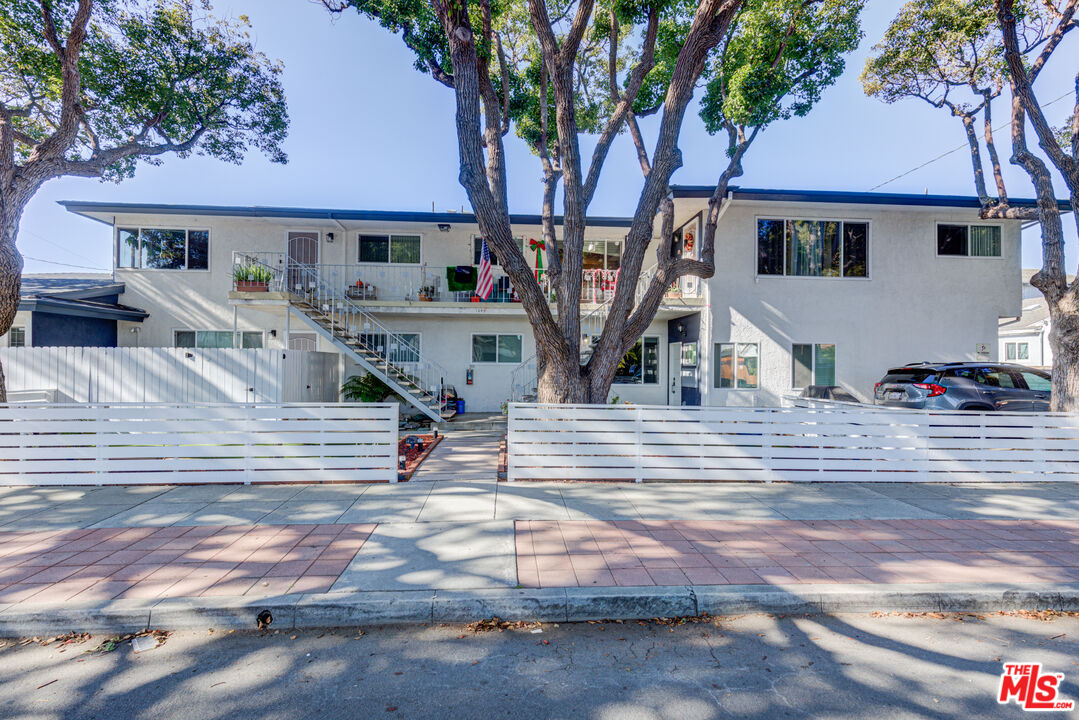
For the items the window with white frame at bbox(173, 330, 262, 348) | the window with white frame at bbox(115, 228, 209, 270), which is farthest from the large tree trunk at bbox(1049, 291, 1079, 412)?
the window with white frame at bbox(115, 228, 209, 270)

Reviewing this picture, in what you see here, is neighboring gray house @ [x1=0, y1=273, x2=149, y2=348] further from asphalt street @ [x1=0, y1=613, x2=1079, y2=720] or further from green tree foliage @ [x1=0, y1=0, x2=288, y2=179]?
asphalt street @ [x1=0, y1=613, x2=1079, y2=720]

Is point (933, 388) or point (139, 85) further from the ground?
point (139, 85)

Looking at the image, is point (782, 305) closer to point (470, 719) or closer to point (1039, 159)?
point (1039, 159)

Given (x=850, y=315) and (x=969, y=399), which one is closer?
(x=969, y=399)

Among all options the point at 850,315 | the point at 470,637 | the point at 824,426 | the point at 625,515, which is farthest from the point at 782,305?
the point at 470,637

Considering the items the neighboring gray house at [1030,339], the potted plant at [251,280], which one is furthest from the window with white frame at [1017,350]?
the potted plant at [251,280]

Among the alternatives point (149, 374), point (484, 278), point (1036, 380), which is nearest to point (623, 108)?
point (484, 278)

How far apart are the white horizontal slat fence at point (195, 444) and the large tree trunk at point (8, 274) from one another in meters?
1.64

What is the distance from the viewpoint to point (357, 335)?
12.3 meters

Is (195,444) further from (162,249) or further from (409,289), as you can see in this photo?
(162,249)

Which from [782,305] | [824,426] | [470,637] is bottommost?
[470,637]

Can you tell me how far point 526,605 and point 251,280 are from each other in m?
10.9

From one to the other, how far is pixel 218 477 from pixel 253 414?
36.1 inches

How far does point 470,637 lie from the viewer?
10.6 ft
